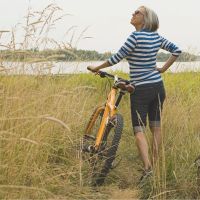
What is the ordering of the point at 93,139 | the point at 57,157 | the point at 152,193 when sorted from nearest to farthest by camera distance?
the point at 152,193
the point at 57,157
the point at 93,139

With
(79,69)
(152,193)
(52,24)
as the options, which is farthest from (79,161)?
(79,69)

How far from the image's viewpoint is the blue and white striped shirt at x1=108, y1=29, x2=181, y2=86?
500 centimetres

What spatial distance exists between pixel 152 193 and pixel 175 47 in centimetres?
161

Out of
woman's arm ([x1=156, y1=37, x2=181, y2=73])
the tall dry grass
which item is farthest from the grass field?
woman's arm ([x1=156, y1=37, x2=181, y2=73])

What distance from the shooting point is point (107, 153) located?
4.91 metres

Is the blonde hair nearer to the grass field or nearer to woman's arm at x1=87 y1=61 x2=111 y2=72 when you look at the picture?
woman's arm at x1=87 y1=61 x2=111 y2=72

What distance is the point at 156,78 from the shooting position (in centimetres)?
516

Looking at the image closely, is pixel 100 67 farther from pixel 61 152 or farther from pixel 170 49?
pixel 61 152

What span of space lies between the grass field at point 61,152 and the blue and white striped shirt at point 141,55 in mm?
492

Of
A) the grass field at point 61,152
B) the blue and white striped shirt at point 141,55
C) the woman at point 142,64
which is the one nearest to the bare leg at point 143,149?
the woman at point 142,64

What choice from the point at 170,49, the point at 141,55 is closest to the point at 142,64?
the point at 141,55

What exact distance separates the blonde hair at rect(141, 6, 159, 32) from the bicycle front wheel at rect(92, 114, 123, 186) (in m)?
0.87

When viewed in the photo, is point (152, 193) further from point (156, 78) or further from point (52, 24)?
point (52, 24)

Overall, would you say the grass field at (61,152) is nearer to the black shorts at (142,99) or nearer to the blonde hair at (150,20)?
the black shorts at (142,99)
